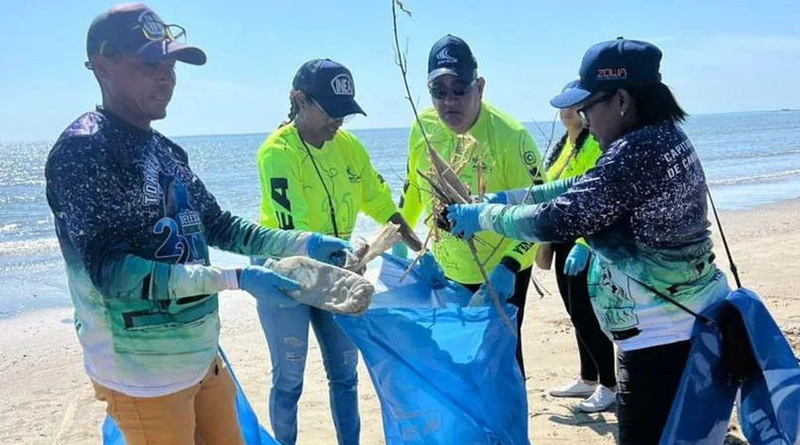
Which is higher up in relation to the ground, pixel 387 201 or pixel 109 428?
pixel 387 201

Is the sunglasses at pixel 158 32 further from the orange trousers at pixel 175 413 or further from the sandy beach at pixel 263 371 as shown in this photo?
the sandy beach at pixel 263 371

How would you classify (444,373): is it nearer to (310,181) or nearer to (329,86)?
(310,181)

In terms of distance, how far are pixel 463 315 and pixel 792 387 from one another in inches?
42.8

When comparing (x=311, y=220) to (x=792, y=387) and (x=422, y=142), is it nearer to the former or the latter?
(x=422, y=142)

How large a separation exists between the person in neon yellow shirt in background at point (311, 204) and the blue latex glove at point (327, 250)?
1.24ft

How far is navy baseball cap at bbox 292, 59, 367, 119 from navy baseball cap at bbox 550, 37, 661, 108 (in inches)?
44.1

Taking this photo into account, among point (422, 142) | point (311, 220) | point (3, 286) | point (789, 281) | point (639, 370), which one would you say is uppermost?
point (422, 142)

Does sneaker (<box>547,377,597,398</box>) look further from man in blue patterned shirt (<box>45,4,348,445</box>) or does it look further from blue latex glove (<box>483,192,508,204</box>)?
man in blue patterned shirt (<box>45,4,348,445</box>)

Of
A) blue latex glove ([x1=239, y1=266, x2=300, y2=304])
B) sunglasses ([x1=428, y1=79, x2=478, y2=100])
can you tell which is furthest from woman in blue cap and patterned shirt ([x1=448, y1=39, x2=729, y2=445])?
sunglasses ([x1=428, y1=79, x2=478, y2=100])

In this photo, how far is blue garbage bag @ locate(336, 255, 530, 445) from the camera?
103 inches

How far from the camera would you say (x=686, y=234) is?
228 centimetres

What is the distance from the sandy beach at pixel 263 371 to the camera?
4.07 meters

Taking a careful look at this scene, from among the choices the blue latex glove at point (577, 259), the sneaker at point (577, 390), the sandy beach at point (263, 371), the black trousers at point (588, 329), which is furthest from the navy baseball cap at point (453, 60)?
the sneaker at point (577, 390)

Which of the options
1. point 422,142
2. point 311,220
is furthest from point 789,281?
point 311,220
